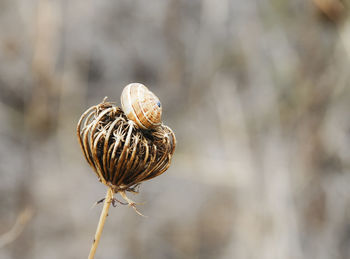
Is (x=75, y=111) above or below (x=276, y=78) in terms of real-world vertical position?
below

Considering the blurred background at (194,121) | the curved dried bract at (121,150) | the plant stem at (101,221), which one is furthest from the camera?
the blurred background at (194,121)

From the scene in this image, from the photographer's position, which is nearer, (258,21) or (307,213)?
(307,213)

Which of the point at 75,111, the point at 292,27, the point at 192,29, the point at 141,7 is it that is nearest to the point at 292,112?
the point at 292,27

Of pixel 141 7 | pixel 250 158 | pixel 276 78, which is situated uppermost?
pixel 141 7

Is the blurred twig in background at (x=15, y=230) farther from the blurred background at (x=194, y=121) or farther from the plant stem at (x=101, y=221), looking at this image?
the blurred background at (x=194, y=121)

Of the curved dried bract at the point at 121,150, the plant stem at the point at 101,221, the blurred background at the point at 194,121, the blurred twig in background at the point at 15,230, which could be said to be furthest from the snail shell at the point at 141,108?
the blurred background at the point at 194,121

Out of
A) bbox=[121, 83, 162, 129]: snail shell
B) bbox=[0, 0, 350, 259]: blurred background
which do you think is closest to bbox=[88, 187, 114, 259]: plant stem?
bbox=[121, 83, 162, 129]: snail shell

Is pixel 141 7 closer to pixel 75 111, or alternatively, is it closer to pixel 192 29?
pixel 192 29
